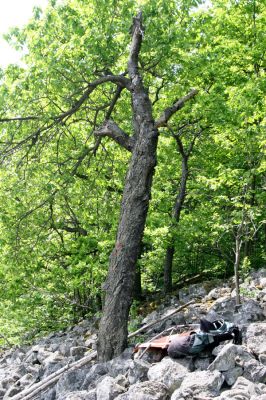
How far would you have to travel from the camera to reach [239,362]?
189 inches

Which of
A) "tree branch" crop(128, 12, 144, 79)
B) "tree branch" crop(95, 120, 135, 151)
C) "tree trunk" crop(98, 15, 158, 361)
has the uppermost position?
"tree branch" crop(128, 12, 144, 79)

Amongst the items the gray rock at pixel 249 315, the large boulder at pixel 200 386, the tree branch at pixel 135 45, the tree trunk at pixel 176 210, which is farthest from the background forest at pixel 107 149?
the large boulder at pixel 200 386

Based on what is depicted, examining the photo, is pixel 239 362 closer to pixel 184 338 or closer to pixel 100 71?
pixel 184 338

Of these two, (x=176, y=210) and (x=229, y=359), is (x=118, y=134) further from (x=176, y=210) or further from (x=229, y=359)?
(x=176, y=210)

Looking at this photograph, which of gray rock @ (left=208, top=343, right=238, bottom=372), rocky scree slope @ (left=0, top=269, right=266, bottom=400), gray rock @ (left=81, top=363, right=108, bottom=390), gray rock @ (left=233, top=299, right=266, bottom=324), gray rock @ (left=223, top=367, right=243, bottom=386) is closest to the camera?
rocky scree slope @ (left=0, top=269, right=266, bottom=400)

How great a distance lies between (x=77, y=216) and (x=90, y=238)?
5.22 feet

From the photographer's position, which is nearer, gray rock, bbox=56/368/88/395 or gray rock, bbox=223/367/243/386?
gray rock, bbox=223/367/243/386

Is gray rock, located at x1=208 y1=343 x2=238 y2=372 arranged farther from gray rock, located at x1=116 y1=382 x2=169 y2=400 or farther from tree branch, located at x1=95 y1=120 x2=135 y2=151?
tree branch, located at x1=95 y1=120 x2=135 y2=151

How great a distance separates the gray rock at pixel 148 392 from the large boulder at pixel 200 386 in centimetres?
21

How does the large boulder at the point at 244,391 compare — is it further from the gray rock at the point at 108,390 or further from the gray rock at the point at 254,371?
the gray rock at the point at 108,390

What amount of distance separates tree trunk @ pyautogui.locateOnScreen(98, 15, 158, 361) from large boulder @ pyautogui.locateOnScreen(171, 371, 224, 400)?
2.60 m

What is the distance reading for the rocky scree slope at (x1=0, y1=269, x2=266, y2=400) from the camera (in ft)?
14.6

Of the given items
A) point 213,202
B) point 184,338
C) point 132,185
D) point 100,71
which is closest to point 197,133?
point 213,202

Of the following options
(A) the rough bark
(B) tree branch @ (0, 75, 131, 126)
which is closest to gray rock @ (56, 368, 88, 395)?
(A) the rough bark
